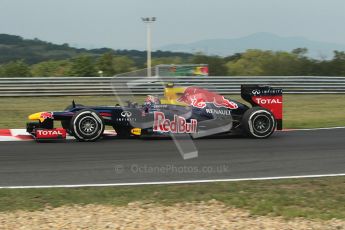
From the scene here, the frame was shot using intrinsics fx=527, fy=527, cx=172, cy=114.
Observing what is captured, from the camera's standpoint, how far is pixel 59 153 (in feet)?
29.7

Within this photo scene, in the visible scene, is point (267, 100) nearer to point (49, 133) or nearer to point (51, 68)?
point (49, 133)

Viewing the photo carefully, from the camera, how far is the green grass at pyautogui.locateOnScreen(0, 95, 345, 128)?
1390cm

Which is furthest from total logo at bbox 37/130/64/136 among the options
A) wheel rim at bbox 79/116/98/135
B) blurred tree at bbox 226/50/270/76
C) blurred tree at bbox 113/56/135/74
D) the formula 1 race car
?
blurred tree at bbox 226/50/270/76

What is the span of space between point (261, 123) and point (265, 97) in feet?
2.04

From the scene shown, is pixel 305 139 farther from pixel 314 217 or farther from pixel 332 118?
pixel 314 217

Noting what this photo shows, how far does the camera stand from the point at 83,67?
1172 inches

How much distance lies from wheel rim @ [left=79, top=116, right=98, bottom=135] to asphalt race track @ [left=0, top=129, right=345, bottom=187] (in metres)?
0.30

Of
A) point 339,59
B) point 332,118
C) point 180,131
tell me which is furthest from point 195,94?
point 339,59

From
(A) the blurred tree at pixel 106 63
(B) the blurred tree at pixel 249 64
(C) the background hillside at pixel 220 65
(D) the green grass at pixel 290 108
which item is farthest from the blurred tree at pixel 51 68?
(D) the green grass at pixel 290 108

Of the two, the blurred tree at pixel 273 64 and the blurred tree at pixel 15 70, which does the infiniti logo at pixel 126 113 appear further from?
the blurred tree at pixel 273 64

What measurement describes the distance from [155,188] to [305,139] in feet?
17.6

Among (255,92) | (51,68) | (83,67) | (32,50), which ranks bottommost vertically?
(255,92)

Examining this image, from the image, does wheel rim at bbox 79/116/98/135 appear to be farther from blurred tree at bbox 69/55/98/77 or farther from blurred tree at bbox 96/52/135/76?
blurred tree at bbox 96/52/135/76

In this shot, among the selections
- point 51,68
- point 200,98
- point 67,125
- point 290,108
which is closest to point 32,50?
point 51,68
